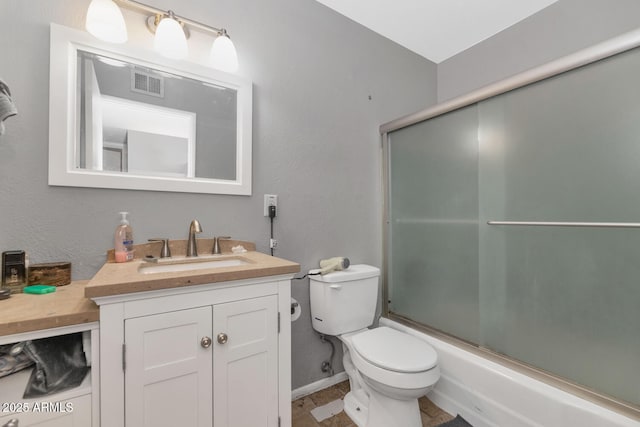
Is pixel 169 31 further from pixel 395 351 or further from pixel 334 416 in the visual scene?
pixel 334 416

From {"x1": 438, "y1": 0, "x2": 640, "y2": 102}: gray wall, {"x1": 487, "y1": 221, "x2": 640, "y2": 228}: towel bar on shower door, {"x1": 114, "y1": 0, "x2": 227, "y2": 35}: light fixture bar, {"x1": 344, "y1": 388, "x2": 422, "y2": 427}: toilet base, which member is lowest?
{"x1": 344, "y1": 388, "x2": 422, "y2": 427}: toilet base

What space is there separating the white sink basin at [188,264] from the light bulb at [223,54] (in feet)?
3.06

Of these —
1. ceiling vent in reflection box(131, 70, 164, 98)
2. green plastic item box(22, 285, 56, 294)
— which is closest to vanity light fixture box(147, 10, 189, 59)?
ceiling vent in reflection box(131, 70, 164, 98)

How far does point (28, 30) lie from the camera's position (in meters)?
1.03

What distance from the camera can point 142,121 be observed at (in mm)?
1244

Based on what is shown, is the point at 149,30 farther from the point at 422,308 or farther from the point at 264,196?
the point at 422,308

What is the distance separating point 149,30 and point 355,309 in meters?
1.72

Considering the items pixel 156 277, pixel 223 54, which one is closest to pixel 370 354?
pixel 156 277

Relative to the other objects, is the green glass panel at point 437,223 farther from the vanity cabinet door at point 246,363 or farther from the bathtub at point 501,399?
the vanity cabinet door at point 246,363

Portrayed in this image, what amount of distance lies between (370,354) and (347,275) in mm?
432

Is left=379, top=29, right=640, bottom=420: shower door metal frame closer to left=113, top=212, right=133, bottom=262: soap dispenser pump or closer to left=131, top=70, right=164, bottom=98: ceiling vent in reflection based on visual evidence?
left=131, top=70, right=164, bottom=98: ceiling vent in reflection

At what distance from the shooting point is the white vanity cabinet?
2.56ft

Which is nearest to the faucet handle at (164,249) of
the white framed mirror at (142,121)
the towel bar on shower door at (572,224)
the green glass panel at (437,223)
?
the white framed mirror at (142,121)

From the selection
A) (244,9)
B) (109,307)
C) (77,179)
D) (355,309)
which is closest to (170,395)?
(109,307)
